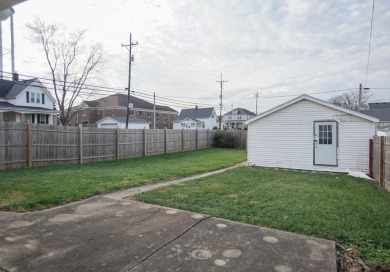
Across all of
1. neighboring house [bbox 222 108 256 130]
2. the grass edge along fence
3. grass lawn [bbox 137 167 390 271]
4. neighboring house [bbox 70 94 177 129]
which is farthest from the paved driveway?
neighboring house [bbox 222 108 256 130]

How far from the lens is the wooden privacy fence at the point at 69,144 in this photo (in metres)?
11.0

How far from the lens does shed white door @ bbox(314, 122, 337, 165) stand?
12.3 metres

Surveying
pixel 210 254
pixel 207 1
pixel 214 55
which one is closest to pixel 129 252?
pixel 210 254

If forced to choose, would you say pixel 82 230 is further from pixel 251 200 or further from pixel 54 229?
pixel 251 200

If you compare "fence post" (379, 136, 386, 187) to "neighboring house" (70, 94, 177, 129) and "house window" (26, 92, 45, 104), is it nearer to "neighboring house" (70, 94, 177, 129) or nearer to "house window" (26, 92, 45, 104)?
"house window" (26, 92, 45, 104)

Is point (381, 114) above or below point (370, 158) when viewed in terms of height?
above

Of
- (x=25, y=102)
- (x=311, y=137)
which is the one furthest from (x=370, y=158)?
(x=25, y=102)

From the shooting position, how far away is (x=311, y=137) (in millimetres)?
12703

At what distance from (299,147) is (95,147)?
1022cm

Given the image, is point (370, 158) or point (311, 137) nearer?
point (370, 158)

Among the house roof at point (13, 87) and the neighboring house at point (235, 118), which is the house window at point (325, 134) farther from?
the neighboring house at point (235, 118)

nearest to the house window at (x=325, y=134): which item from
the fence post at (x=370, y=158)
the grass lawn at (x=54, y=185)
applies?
the fence post at (x=370, y=158)

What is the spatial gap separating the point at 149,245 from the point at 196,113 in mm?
55288

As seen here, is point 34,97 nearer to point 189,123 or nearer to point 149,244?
point 149,244
